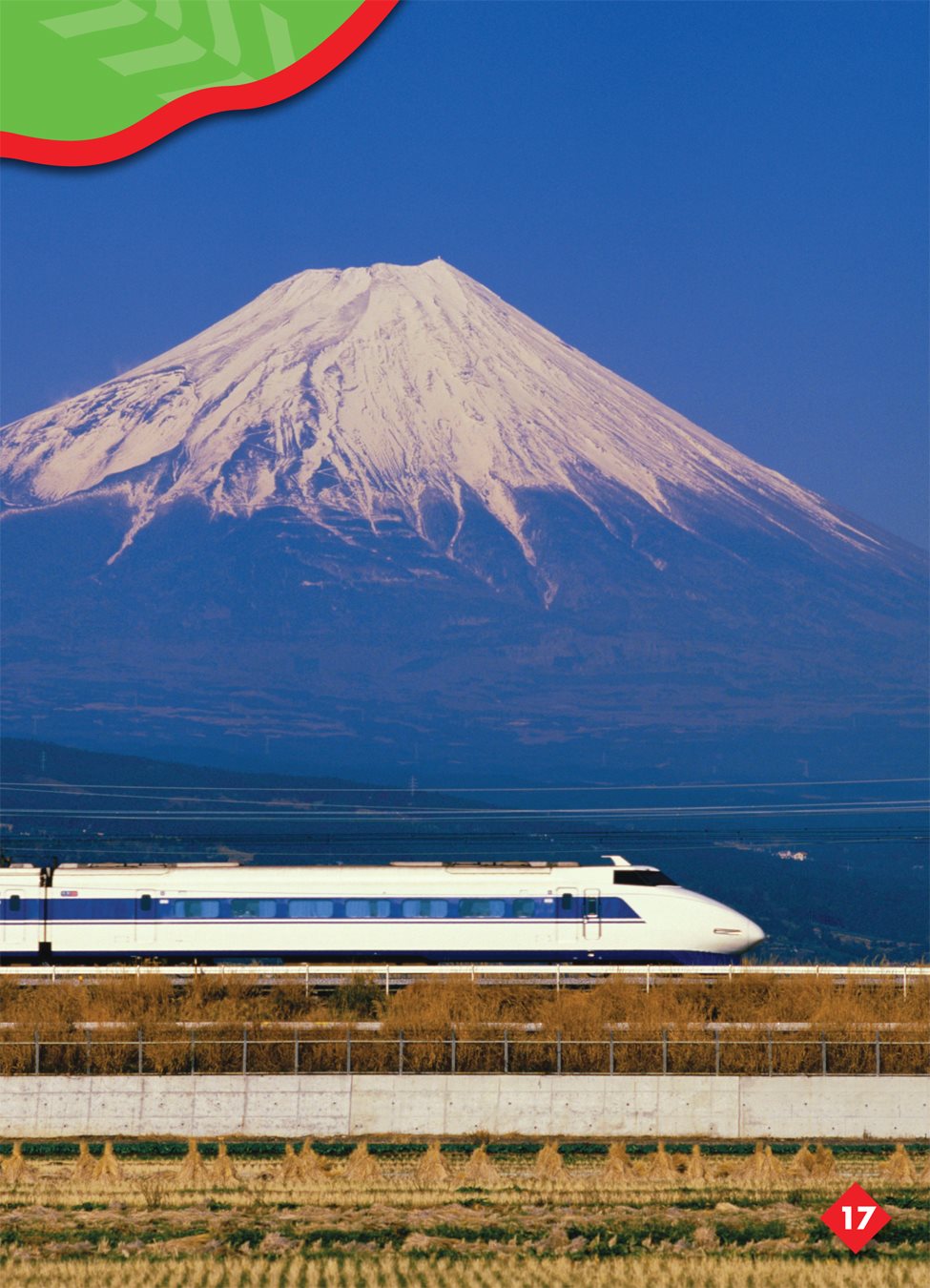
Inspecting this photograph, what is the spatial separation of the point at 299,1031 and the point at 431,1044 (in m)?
3.42

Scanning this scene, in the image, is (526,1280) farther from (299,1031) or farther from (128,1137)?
(299,1031)

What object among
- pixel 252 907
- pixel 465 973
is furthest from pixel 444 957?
pixel 465 973

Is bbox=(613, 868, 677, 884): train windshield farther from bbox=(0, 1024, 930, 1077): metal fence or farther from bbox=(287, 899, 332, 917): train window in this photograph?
bbox=(0, 1024, 930, 1077): metal fence

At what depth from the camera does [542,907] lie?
71125 millimetres

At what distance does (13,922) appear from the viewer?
7250cm

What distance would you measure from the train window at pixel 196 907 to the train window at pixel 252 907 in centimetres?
52

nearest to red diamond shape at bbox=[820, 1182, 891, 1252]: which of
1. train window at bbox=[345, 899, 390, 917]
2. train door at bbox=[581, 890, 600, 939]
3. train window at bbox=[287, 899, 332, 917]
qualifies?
train door at bbox=[581, 890, 600, 939]

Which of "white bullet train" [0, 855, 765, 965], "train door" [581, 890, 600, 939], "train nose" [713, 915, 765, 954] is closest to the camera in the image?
"train door" [581, 890, 600, 939]

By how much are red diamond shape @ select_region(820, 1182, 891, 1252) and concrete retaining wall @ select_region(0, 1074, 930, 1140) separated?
1000cm

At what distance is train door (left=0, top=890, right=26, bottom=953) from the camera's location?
72.4 meters

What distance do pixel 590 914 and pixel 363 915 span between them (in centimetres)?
713

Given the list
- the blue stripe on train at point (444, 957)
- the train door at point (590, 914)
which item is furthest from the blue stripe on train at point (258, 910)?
the blue stripe on train at point (444, 957)

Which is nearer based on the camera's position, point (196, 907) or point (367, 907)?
point (367, 907)

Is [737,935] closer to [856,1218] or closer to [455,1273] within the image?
[856,1218]
